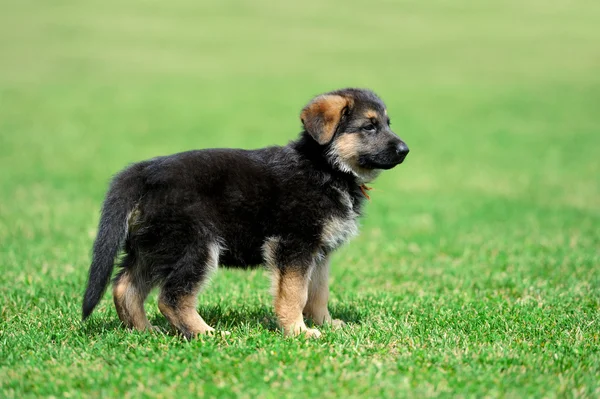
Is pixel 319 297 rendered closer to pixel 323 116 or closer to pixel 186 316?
pixel 186 316

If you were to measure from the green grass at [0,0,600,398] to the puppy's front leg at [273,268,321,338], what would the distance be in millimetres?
204

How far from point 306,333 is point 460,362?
1.29 metres

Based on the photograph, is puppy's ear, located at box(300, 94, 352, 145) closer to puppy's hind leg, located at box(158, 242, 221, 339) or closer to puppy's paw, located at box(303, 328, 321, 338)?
puppy's hind leg, located at box(158, 242, 221, 339)

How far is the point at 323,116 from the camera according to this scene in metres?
6.44

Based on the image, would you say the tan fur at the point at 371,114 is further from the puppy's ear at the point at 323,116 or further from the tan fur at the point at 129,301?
the tan fur at the point at 129,301

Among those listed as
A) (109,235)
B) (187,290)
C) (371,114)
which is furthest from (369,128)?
(109,235)

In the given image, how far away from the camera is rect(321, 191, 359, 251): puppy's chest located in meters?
6.22

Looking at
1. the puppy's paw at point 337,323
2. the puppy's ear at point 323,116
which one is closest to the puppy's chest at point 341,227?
the puppy's ear at point 323,116

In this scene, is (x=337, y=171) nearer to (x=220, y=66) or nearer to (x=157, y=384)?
(x=157, y=384)

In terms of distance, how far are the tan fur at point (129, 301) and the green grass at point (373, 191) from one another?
0.15 m

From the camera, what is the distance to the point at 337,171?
21.3 ft

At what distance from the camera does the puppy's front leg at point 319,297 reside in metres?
6.69

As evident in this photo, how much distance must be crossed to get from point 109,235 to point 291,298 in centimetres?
151

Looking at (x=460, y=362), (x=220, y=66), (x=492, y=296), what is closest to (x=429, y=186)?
(x=492, y=296)
